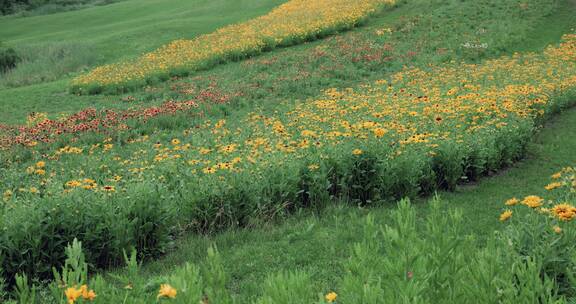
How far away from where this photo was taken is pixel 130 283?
2670mm

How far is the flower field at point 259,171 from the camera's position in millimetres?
5504

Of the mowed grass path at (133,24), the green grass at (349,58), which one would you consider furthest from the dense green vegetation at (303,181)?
the mowed grass path at (133,24)

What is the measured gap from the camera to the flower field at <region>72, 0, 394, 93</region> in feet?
58.7

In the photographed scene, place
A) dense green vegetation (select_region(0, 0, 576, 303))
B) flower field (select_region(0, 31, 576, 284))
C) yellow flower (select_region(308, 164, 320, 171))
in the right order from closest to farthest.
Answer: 1. dense green vegetation (select_region(0, 0, 576, 303))
2. flower field (select_region(0, 31, 576, 284))
3. yellow flower (select_region(308, 164, 320, 171))

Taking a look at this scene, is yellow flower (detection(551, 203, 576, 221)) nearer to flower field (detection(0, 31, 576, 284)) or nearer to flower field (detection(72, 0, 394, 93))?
flower field (detection(0, 31, 576, 284))

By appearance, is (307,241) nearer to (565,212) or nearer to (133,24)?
(565,212)

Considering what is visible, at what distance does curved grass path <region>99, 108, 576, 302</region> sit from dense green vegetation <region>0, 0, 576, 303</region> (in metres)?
0.03

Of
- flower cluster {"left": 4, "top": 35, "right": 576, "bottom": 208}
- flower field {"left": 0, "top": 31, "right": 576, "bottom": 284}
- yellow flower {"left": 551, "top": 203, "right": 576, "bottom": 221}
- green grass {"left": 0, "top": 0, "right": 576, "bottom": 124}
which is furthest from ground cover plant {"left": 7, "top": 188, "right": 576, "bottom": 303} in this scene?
green grass {"left": 0, "top": 0, "right": 576, "bottom": 124}

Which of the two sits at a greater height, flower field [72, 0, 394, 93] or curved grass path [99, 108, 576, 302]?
flower field [72, 0, 394, 93]

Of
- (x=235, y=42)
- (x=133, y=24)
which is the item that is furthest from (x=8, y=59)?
(x=235, y=42)

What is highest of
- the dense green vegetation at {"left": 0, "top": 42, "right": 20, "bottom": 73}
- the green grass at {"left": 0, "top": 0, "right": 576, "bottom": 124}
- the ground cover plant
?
the ground cover plant

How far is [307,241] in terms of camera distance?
19.6ft

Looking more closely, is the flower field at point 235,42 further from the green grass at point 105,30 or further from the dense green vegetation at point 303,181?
the green grass at point 105,30

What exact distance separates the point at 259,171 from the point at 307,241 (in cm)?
128
